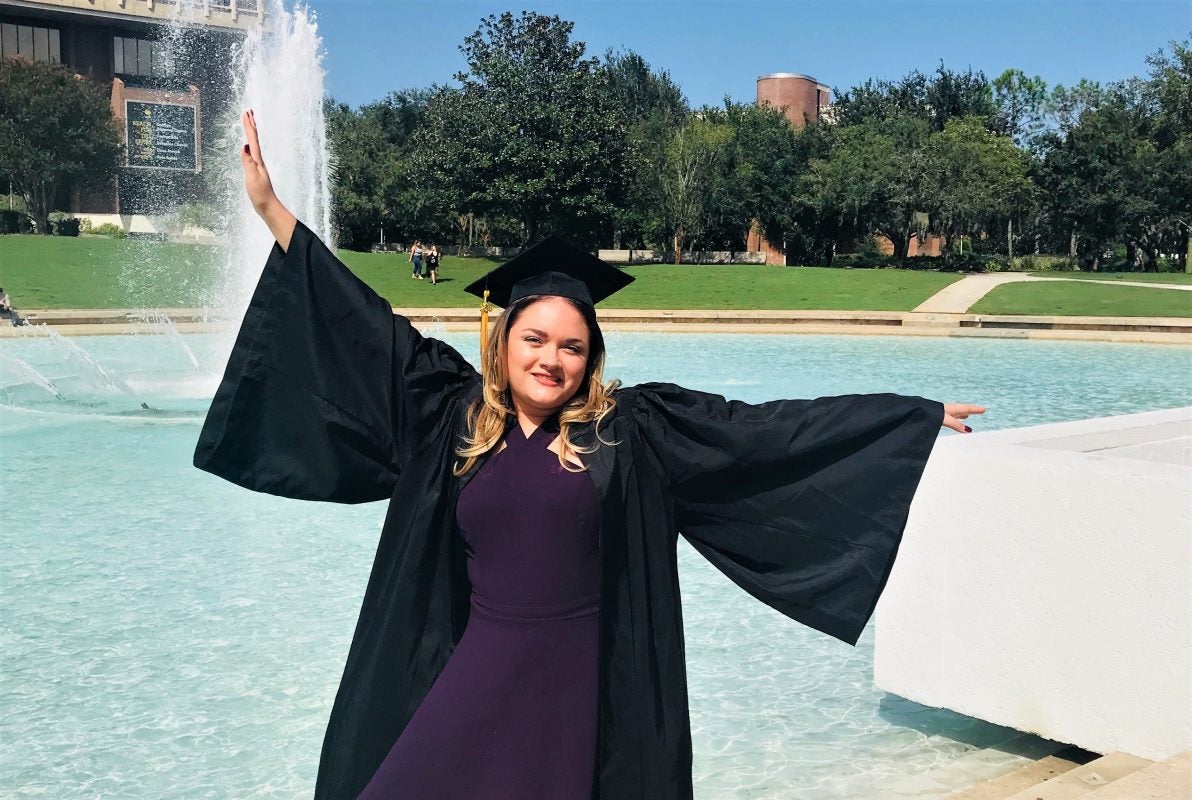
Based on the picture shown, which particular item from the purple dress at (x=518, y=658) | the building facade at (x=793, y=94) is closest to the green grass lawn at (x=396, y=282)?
the purple dress at (x=518, y=658)

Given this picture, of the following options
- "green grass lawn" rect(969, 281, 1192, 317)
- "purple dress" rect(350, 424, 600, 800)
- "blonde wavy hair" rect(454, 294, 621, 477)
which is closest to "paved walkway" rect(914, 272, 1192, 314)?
"green grass lawn" rect(969, 281, 1192, 317)

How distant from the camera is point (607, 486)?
8.42 feet

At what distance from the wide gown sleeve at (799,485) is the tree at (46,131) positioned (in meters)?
49.2

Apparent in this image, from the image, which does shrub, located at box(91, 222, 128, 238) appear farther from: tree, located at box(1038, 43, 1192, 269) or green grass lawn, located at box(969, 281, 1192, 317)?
tree, located at box(1038, 43, 1192, 269)

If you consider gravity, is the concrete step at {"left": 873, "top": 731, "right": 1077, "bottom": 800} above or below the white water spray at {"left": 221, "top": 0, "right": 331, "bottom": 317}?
below

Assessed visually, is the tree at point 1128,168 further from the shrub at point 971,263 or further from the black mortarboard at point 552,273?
the black mortarboard at point 552,273

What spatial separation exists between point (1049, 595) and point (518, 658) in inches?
88.9

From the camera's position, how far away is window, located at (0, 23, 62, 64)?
56438 mm

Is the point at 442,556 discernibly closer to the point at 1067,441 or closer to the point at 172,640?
the point at 1067,441

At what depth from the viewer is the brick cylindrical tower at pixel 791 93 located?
71.0m

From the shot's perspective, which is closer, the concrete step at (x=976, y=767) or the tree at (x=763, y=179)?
the concrete step at (x=976, y=767)

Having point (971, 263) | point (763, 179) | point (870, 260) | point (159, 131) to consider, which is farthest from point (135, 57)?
point (971, 263)

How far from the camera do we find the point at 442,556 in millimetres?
2650

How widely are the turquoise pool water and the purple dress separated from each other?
6.86 feet
